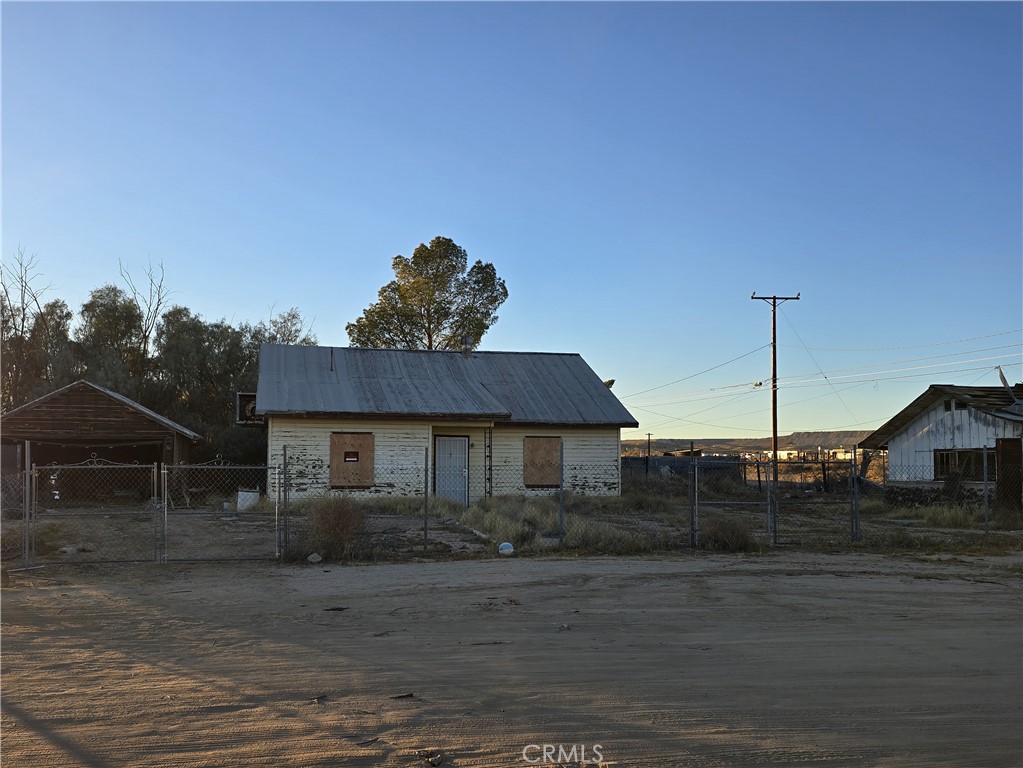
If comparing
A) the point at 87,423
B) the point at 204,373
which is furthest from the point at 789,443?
the point at 87,423

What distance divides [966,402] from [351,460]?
17916mm

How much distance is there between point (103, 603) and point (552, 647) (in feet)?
17.8

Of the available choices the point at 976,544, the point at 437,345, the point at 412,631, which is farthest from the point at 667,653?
the point at 437,345

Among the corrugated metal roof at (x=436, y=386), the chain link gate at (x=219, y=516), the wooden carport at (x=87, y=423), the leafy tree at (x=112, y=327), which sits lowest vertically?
the chain link gate at (x=219, y=516)

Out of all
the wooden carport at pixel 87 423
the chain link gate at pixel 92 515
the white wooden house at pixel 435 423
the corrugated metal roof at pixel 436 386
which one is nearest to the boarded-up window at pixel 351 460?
the white wooden house at pixel 435 423

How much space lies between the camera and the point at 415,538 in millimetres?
15469

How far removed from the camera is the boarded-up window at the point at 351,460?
25.3 meters

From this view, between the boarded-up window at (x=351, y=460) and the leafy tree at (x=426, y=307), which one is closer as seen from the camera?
the boarded-up window at (x=351, y=460)

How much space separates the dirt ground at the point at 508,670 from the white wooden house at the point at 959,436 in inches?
486

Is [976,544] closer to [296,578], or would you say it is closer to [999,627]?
[999,627]

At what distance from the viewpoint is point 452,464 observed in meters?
27.1

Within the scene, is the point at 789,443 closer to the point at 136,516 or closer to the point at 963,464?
the point at 963,464

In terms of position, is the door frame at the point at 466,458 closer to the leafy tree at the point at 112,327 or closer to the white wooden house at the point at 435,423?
the white wooden house at the point at 435,423

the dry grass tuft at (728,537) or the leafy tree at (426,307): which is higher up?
the leafy tree at (426,307)
